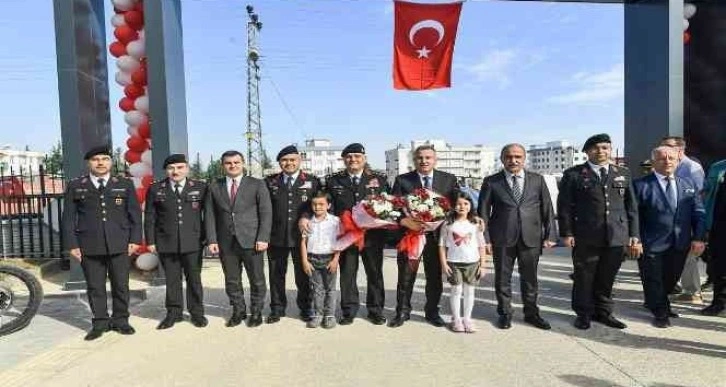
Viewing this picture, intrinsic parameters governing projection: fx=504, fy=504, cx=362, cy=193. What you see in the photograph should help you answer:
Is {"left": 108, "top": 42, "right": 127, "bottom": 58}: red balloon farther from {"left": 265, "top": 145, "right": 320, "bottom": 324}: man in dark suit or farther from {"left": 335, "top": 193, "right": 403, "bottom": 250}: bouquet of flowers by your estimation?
{"left": 335, "top": 193, "right": 403, "bottom": 250}: bouquet of flowers

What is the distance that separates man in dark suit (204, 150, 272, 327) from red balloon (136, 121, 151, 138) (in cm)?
268

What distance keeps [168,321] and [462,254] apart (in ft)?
9.24

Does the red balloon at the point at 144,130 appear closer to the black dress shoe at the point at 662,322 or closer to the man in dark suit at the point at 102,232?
the man in dark suit at the point at 102,232

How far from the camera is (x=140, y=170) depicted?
22.8 ft

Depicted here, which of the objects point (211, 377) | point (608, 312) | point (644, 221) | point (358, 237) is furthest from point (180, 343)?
point (644, 221)

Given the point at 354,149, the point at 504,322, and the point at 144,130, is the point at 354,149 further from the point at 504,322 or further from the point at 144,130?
the point at 144,130

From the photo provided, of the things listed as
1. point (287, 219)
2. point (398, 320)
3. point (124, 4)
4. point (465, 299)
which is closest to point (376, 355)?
point (398, 320)

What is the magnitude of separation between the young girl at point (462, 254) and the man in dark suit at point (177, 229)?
2.30 meters

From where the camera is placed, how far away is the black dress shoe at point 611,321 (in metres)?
4.36

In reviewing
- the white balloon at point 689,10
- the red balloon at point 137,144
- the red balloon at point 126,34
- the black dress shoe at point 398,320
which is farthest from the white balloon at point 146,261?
the white balloon at point 689,10

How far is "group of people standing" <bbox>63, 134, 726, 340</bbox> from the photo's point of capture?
4.44 m

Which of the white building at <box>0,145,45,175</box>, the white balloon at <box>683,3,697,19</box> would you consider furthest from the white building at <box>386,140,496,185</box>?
the white balloon at <box>683,3,697,19</box>

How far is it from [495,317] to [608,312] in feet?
3.25

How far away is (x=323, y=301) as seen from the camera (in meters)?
4.73
